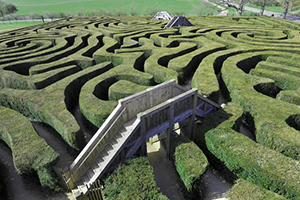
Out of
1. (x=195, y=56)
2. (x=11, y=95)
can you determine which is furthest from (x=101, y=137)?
(x=195, y=56)

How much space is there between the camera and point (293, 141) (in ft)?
30.6

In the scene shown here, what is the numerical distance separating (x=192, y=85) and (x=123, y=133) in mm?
8391

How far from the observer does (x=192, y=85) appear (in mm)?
15773

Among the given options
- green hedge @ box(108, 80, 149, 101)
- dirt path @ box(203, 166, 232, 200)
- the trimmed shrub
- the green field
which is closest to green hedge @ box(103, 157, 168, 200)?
dirt path @ box(203, 166, 232, 200)

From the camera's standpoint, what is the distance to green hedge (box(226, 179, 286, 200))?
753cm

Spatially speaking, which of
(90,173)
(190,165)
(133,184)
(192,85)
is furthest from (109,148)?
(192,85)

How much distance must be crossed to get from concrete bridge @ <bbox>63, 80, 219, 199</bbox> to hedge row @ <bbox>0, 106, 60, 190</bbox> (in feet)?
3.23

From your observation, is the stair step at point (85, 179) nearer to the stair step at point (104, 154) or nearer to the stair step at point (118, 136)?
the stair step at point (104, 154)

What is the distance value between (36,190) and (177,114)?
9215 millimetres

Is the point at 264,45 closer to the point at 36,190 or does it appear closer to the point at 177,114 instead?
the point at 177,114

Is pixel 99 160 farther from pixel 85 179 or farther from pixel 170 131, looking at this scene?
pixel 170 131

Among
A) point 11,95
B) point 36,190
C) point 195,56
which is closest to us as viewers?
point 36,190

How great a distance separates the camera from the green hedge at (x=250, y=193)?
7.53 meters

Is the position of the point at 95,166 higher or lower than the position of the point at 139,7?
lower
